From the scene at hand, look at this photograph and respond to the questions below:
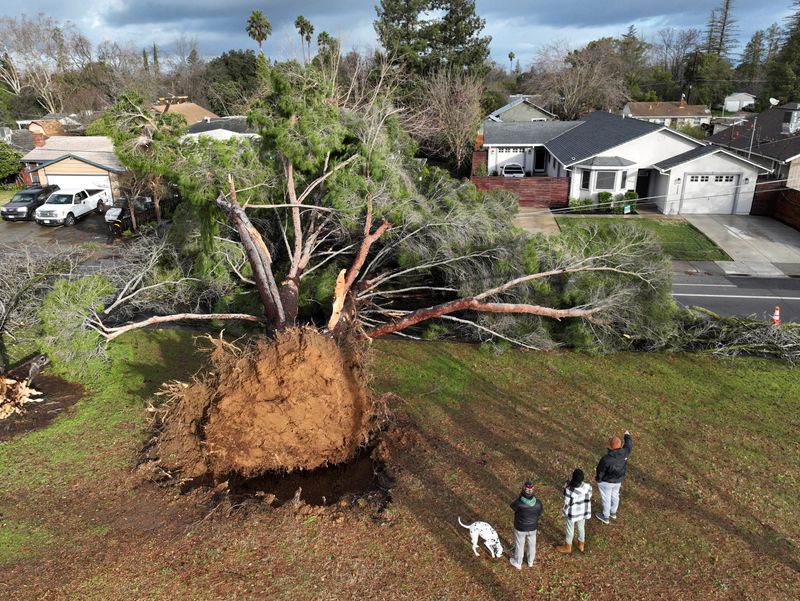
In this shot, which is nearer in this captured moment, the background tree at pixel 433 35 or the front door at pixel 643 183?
the front door at pixel 643 183

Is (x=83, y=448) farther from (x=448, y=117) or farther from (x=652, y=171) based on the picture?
(x=448, y=117)

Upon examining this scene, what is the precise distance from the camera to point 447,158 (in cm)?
3525

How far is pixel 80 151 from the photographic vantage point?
2823cm

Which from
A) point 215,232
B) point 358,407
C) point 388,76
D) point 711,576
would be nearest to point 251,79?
point 388,76

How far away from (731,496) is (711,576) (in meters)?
1.69

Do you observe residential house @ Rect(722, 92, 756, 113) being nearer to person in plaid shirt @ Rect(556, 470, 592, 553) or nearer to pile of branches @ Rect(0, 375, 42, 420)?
person in plaid shirt @ Rect(556, 470, 592, 553)

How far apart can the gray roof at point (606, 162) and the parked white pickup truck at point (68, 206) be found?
22.3m

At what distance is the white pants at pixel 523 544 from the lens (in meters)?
6.46

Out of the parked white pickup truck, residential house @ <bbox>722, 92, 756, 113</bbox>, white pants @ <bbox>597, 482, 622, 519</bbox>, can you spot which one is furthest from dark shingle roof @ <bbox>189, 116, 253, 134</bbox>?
residential house @ <bbox>722, 92, 756, 113</bbox>

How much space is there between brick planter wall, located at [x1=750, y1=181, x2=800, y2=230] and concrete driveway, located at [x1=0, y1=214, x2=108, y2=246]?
27.3 m

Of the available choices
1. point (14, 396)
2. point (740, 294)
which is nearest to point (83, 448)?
point (14, 396)

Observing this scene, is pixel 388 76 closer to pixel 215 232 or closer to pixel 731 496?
pixel 215 232

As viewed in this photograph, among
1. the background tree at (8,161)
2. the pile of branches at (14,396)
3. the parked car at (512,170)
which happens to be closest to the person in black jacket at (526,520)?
the pile of branches at (14,396)

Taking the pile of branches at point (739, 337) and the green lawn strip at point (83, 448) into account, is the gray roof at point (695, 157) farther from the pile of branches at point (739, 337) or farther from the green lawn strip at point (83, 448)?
the green lawn strip at point (83, 448)
